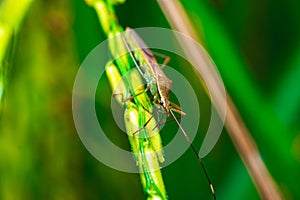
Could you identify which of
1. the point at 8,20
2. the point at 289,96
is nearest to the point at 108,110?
the point at 289,96

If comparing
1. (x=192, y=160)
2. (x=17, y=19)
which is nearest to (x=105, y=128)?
(x=192, y=160)

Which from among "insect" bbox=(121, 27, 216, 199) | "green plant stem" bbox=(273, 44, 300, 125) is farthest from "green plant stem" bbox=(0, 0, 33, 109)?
"green plant stem" bbox=(273, 44, 300, 125)

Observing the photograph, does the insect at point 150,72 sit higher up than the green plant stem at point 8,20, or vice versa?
the green plant stem at point 8,20

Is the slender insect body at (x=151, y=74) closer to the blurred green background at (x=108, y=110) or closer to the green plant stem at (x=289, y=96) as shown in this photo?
the blurred green background at (x=108, y=110)

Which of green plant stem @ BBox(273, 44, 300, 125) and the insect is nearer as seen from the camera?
the insect

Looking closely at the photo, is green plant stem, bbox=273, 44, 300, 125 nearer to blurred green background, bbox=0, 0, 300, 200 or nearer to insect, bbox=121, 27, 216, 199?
blurred green background, bbox=0, 0, 300, 200

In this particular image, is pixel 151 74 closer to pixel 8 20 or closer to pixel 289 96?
pixel 8 20

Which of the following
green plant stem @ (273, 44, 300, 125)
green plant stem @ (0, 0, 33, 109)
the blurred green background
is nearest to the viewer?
green plant stem @ (0, 0, 33, 109)

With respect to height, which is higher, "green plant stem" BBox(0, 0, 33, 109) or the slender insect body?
"green plant stem" BBox(0, 0, 33, 109)

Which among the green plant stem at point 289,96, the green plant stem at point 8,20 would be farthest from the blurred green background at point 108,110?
the green plant stem at point 8,20
